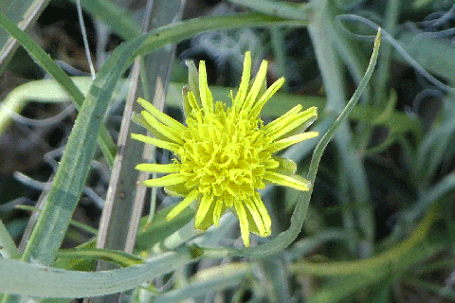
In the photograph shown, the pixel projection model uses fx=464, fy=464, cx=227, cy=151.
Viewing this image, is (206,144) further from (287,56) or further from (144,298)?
(287,56)

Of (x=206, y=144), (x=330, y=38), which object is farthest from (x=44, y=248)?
(x=330, y=38)

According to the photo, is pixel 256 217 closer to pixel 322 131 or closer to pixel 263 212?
pixel 263 212

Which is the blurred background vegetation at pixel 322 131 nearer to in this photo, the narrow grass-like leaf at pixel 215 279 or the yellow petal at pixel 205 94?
the narrow grass-like leaf at pixel 215 279

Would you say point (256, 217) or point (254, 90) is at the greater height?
point (254, 90)

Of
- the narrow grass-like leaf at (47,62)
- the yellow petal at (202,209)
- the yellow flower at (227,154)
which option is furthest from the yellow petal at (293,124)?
the narrow grass-like leaf at (47,62)

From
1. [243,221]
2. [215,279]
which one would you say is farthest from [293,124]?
[215,279]

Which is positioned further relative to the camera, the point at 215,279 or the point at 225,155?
the point at 215,279

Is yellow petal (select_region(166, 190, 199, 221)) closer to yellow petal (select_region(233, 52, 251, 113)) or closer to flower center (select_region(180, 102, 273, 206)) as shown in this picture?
flower center (select_region(180, 102, 273, 206))
